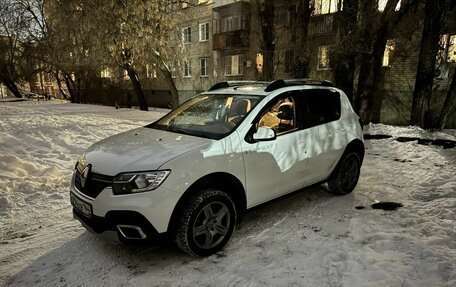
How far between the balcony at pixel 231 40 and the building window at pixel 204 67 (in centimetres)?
284

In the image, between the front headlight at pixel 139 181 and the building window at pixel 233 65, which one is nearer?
the front headlight at pixel 139 181

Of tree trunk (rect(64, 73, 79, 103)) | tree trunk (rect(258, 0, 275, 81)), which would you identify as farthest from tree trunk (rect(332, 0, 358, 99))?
tree trunk (rect(64, 73, 79, 103))

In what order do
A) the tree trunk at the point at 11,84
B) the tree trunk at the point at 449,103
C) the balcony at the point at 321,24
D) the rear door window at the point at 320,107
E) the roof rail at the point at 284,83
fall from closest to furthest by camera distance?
the roof rail at the point at 284,83 → the rear door window at the point at 320,107 → the tree trunk at the point at 449,103 → the balcony at the point at 321,24 → the tree trunk at the point at 11,84

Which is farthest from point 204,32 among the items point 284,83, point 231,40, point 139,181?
point 139,181

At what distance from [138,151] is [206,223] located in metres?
1.02

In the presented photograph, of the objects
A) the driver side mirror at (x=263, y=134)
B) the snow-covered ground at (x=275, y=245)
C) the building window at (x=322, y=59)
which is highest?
the building window at (x=322, y=59)

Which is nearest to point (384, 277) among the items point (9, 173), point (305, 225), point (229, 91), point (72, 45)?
point (305, 225)

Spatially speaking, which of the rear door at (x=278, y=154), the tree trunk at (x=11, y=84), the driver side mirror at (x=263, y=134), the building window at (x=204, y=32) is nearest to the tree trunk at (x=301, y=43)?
the rear door at (x=278, y=154)

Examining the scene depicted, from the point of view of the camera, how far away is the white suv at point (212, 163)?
2910mm

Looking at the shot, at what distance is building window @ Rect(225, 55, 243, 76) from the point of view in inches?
950

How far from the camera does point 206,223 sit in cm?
327

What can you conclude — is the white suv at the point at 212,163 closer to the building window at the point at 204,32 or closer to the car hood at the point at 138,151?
the car hood at the point at 138,151

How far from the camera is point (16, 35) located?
28.5 m

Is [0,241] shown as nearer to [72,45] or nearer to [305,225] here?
[305,225]
